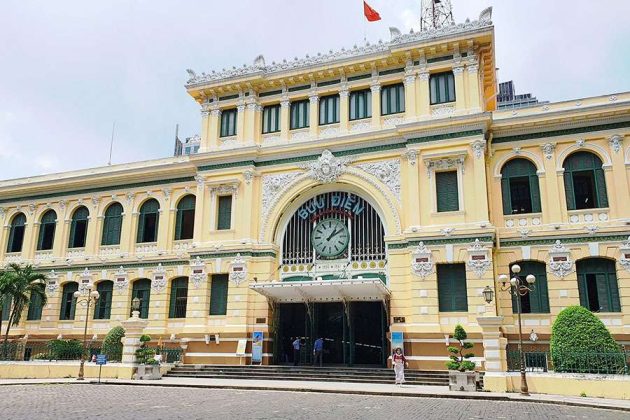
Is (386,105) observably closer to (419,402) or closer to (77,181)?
(419,402)

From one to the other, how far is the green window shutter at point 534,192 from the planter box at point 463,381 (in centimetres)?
919

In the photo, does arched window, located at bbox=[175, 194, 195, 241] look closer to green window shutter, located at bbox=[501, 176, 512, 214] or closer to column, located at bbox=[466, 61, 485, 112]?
column, located at bbox=[466, 61, 485, 112]

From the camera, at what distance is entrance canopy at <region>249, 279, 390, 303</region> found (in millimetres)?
24125

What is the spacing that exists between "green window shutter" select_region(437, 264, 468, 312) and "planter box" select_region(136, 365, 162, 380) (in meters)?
13.0

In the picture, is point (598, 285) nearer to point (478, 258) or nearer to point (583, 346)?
point (478, 258)

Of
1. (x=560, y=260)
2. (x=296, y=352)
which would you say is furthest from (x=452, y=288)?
(x=296, y=352)

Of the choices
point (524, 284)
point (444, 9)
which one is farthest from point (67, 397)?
point (444, 9)

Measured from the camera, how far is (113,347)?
28000mm

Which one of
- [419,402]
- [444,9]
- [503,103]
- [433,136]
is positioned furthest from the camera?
[503,103]

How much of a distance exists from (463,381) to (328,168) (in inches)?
499

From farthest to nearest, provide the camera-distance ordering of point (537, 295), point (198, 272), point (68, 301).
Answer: point (68, 301)
point (198, 272)
point (537, 295)

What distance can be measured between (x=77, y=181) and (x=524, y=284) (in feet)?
88.4

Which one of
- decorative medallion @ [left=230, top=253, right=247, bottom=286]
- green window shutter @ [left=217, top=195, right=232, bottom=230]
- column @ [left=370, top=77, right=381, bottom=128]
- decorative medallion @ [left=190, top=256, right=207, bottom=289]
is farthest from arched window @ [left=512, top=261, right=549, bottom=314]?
decorative medallion @ [left=190, top=256, right=207, bottom=289]

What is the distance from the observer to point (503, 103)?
6725 cm
